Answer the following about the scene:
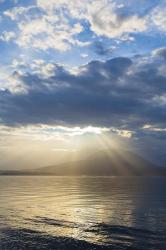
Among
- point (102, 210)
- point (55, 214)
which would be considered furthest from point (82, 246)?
point (102, 210)

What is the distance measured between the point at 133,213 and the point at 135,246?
31696mm

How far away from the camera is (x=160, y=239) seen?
2009 inches

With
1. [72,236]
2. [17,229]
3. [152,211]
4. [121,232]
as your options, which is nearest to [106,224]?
[121,232]

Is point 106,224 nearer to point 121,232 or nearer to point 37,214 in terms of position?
point 121,232

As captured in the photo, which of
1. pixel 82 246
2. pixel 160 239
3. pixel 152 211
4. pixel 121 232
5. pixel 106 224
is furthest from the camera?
pixel 152 211

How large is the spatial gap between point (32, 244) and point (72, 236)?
288 inches

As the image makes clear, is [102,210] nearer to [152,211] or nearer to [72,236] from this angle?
[152,211]

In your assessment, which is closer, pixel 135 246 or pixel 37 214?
pixel 135 246

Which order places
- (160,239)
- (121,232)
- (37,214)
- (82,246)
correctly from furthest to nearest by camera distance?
1. (37,214)
2. (121,232)
3. (160,239)
4. (82,246)

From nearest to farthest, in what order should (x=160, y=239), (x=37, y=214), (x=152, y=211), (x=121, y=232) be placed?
(x=160, y=239)
(x=121, y=232)
(x=37, y=214)
(x=152, y=211)

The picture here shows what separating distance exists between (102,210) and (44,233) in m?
31.2

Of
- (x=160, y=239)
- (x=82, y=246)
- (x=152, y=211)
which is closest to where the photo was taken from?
(x=82, y=246)

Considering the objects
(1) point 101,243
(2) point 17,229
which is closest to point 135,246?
(1) point 101,243

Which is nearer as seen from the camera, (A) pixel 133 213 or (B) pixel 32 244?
(B) pixel 32 244
